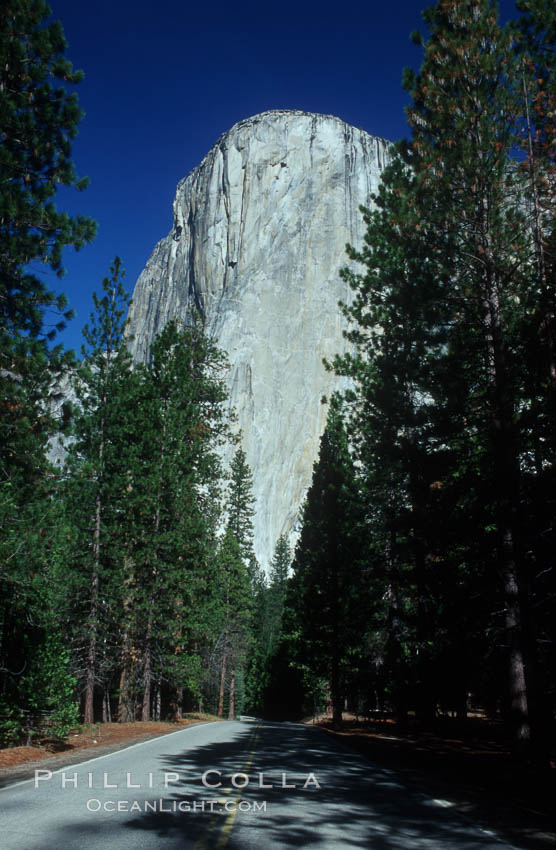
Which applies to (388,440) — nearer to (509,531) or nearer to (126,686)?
(509,531)

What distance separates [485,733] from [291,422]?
74230 millimetres

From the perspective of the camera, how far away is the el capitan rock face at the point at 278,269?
3531 inches

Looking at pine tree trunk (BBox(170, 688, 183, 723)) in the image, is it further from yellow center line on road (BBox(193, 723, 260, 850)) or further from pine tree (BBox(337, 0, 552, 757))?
yellow center line on road (BBox(193, 723, 260, 850))

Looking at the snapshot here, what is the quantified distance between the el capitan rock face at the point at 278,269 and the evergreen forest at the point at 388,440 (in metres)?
61.4

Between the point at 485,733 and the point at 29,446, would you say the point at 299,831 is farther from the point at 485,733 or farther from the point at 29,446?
the point at 485,733

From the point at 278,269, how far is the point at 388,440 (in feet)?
282

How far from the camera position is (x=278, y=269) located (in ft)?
326

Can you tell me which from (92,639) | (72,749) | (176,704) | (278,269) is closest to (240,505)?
(176,704)

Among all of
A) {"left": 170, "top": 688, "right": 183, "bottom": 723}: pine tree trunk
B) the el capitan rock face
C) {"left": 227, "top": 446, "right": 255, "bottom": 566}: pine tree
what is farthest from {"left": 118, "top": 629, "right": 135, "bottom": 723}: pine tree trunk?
the el capitan rock face

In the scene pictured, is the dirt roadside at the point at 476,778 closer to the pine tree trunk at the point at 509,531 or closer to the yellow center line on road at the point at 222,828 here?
the pine tree trunk at the point at 509,531

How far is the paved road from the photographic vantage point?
5.61m

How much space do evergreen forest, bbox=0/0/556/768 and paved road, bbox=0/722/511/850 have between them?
378cm

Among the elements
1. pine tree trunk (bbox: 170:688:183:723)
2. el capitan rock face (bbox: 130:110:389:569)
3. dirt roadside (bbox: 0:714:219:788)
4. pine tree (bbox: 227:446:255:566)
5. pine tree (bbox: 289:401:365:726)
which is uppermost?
el capitan rock face (bbox: 130:110:389:569)

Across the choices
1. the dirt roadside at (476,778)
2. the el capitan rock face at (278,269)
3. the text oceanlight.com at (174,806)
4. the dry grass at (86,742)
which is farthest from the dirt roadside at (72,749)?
the el capitan rock face at (278,269)
